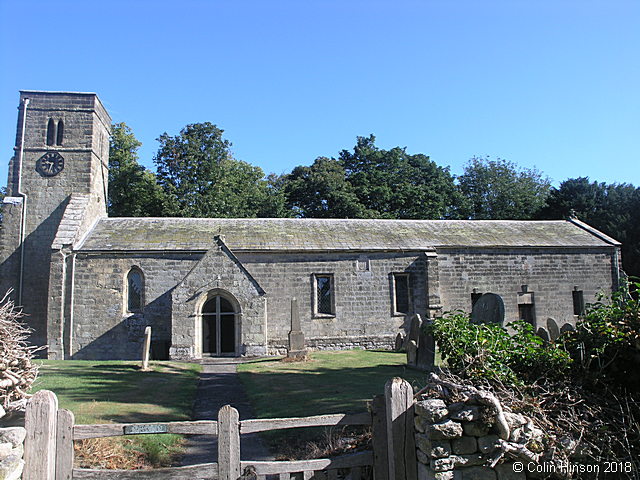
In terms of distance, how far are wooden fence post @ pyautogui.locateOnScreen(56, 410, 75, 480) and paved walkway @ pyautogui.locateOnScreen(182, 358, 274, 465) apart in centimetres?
252

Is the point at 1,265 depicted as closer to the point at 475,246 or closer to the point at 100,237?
the point at 100,237

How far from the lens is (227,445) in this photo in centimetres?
516

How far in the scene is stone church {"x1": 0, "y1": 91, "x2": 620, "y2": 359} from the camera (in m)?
20.8

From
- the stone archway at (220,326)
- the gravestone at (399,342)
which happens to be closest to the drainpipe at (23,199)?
the stone archway at (220,326)

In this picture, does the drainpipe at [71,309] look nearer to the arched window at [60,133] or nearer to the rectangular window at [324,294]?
the arched window at [60,133]

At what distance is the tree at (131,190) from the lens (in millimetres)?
37688

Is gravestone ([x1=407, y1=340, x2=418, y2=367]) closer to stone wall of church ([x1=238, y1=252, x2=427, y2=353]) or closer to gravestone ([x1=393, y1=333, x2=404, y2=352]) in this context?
gravestone ([x1=393, y1=333, x2=404, y2=352])

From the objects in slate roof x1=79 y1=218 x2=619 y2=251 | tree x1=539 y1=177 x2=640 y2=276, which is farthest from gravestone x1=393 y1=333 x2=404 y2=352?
tree x1=539 y1=177 x2=640 y2=276

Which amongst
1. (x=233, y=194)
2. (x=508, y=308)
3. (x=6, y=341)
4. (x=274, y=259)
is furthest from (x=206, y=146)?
(x=6, y=341)

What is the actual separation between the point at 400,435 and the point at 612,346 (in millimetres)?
3395

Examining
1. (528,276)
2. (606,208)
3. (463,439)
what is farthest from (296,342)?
(606,208)

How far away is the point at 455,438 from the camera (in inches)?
212

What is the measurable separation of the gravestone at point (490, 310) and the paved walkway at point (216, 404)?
6.67 m

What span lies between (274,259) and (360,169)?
2953 cm
